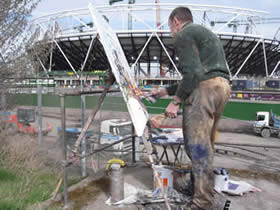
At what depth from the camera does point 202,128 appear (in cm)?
252

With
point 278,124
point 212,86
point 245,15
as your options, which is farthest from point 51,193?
point 245,15

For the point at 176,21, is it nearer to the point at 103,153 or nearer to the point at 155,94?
the point at 155,94

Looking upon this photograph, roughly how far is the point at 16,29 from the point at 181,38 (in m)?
3.66

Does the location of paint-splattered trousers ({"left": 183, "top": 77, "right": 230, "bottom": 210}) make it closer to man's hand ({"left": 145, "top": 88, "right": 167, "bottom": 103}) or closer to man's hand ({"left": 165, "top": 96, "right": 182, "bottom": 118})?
man's hand ({"left": 165, "top": 96, "right": 182, "bottom": 118})

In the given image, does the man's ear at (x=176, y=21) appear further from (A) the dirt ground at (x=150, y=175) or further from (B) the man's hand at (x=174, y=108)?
(A) the dirt ground at (x=150, y=175)

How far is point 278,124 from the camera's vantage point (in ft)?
38.0

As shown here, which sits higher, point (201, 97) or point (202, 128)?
point (201, 97)

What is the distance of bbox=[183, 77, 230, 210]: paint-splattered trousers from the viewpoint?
8.25 ft

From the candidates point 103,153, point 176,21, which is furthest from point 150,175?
point 176,21

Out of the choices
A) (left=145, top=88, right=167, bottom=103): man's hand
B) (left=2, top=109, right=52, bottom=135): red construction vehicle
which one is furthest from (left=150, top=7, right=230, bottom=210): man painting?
(left=2, top=109, right=52, bottom=135): red construction vehicle

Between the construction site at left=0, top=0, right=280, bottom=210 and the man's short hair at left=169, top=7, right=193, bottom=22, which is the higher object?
the man's short hair at left=169, top=7, right=193, bottom=22

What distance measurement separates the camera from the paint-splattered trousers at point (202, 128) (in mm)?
2516

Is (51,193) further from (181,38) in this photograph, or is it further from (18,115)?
(18,115)

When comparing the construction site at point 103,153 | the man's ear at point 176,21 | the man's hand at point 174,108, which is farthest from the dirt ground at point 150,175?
the man's ear at point 176,21
